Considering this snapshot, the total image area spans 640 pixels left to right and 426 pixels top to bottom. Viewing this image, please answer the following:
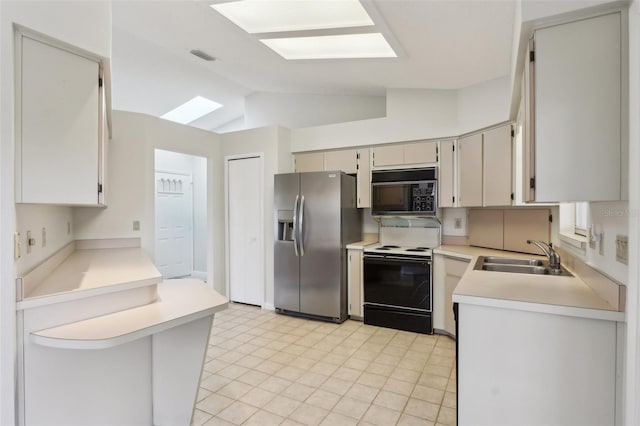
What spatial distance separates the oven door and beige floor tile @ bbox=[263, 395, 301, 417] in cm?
164

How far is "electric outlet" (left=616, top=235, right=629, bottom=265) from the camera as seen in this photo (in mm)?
1243

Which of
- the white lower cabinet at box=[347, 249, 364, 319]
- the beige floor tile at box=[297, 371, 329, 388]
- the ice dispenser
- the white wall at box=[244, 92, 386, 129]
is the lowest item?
the beige floor tile at box=[297, 371, 329, 388]

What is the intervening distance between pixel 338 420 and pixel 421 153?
8.90ft

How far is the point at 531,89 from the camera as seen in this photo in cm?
140

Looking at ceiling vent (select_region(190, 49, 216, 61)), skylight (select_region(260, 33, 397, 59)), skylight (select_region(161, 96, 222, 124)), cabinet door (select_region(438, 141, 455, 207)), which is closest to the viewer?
skylight (select_region(260, 33, 397, 59))

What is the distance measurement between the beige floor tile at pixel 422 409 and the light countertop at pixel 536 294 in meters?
0.87

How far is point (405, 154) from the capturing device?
3758 millimetres

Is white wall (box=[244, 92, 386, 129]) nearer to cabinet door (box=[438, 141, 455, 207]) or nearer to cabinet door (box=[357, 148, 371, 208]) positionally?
cabinet door (box=[357, 148, 371, 208])

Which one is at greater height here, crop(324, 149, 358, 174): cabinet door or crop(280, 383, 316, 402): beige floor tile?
crop(324, 149, 358, 174): cabinet door

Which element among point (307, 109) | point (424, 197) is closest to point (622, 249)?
point (424, 197)

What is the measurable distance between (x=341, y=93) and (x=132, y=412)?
13.4 feet

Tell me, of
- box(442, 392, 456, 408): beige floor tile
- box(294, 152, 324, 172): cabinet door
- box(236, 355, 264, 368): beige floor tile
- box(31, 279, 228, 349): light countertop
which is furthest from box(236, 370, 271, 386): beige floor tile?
box(294, 152, 324, 172): cabinet door

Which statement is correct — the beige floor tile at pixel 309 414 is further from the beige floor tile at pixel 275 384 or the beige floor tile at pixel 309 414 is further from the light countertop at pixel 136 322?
the light countertop at pixel 136 322

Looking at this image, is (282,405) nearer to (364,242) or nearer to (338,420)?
Result: (338,420)
